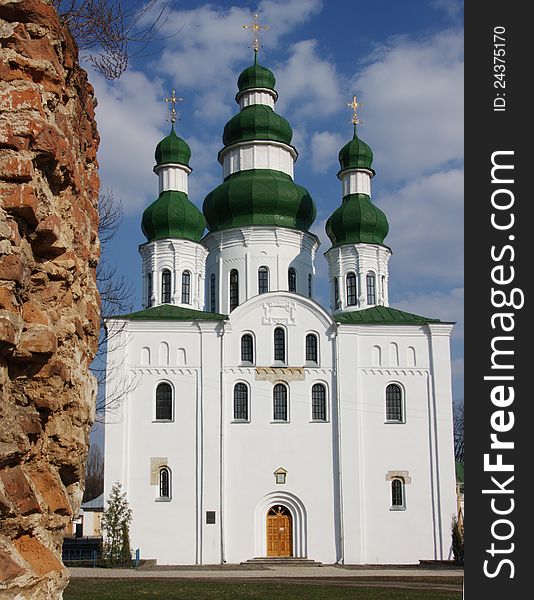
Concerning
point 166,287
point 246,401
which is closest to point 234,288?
point 166,287

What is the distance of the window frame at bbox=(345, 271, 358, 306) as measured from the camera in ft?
106

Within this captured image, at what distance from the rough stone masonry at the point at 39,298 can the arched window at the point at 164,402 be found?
23454 mm

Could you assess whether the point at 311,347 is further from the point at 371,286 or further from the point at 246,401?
the point at 371,286

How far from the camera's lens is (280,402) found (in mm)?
27984

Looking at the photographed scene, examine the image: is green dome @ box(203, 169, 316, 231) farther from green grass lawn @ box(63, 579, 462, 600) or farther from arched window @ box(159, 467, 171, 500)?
green grass lawn @ box(63, 579, 462, 600)

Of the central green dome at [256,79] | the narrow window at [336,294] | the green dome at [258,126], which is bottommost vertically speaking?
the narrow window at [336,294]

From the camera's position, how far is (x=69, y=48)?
421 centimetres

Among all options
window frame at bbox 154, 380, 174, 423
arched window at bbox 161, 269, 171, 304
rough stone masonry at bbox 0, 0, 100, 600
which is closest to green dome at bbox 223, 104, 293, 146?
arched window at bbox 161, 269, 171, 304

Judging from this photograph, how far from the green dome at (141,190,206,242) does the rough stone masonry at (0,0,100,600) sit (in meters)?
27.7

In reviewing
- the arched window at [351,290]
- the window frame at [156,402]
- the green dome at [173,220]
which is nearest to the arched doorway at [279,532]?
the window frame at [156,402]

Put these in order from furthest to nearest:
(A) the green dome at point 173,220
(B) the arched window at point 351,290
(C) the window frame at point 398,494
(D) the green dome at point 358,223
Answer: (D) the green dome at point 358,223
(B) the arched window at point 351,290
(A) the green dome at point 173,220
(C) the window frame at point 398,494

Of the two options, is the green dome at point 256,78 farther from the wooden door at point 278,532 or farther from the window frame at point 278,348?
the wooden door at point 278,532

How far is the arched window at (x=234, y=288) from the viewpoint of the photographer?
104ft

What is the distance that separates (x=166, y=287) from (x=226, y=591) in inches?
651
